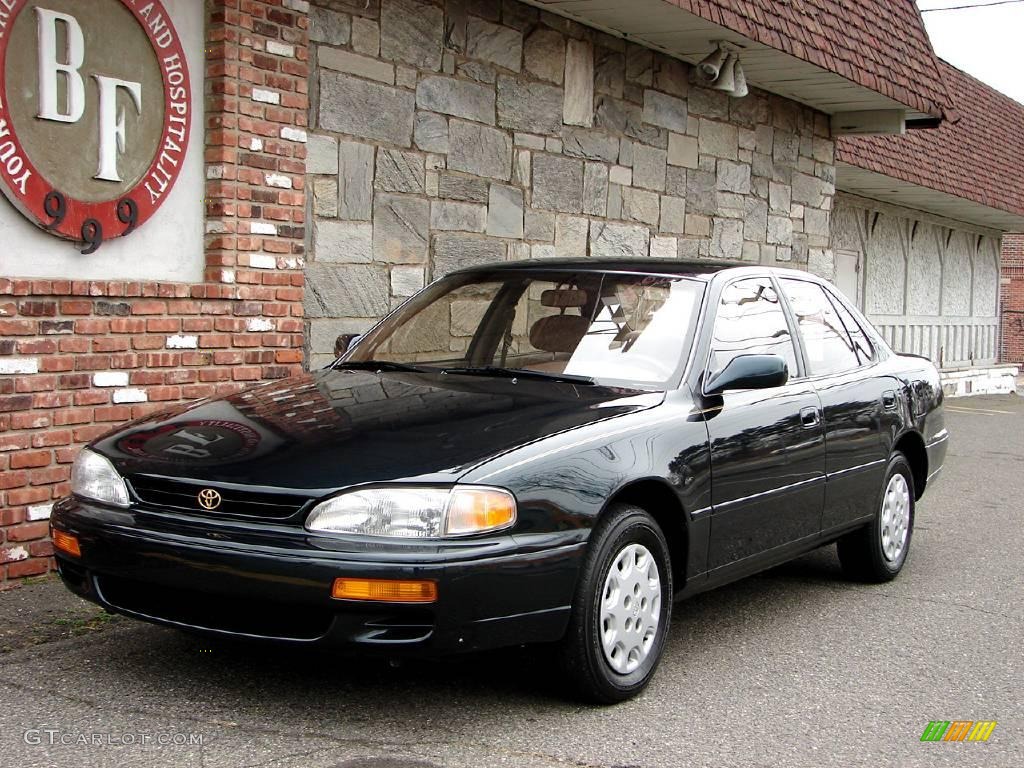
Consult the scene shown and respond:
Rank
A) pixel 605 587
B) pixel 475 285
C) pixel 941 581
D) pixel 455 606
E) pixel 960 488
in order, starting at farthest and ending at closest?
pixel 960 488 → pixel 941 581 → pixel 475 285 → pixel 605 587 → pixel 455 606

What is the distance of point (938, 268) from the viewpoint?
74.1 feet

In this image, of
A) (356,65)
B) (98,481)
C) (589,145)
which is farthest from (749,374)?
(589,145)

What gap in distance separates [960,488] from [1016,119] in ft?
44.4

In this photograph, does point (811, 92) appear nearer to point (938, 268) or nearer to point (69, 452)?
point (69, 452)

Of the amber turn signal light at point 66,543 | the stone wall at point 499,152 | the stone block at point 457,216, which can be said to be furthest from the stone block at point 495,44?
the amber turn signal light at point 66,543

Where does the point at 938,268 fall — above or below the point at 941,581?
above

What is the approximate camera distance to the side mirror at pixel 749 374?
A: 4918 millimetres

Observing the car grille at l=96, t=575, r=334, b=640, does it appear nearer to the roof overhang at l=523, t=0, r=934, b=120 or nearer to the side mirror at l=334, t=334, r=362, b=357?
the side mirror at l=334, t=334, r=362, b=357

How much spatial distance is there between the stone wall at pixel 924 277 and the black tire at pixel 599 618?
569 inches

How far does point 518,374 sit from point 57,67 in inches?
109

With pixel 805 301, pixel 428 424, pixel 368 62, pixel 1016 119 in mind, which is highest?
pixel 1016 119

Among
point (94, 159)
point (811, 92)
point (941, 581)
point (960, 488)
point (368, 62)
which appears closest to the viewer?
point (94, 159)

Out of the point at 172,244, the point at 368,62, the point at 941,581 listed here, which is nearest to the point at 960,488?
the point at 941,581

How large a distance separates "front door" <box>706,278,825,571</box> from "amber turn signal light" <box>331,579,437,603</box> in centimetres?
149
